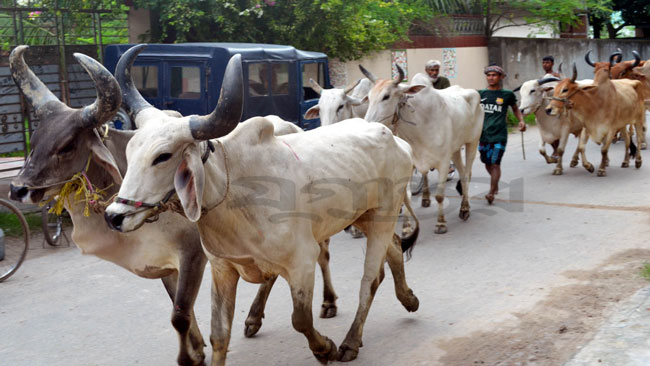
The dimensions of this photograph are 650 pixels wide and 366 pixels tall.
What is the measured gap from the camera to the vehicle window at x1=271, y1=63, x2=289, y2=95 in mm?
10674

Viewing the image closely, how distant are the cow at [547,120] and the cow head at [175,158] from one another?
27.9 feet

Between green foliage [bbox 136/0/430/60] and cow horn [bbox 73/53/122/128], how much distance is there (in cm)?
832

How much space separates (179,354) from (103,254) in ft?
2.49

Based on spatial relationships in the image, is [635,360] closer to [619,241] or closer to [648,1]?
[619,241]

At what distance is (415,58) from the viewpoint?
56.6 feet

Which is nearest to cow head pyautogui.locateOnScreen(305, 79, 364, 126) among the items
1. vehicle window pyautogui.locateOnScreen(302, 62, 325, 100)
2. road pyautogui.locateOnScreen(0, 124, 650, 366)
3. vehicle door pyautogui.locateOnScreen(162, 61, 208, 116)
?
road pyautogui.locateOnScreen(0, 124, 650, 366)

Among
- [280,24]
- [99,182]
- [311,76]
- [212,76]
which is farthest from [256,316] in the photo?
[280,24]

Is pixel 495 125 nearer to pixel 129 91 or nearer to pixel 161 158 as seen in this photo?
pixel 129 91

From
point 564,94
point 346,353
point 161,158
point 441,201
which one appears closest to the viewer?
point 161,158

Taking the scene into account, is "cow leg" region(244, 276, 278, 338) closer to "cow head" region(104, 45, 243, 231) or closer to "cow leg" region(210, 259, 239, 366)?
"cow leg" region(210, 259, 239, 366)

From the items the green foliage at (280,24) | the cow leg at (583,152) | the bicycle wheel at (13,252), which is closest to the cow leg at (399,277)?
the bicycle wheel at (13,252)

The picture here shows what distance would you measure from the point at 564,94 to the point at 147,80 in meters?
5.99

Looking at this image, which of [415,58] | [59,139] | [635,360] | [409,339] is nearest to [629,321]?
[635,360]

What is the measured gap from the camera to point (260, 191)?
4.13 metres
